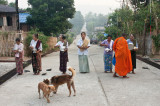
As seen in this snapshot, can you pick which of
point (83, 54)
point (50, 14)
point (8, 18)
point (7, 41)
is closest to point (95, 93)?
point (83, 54)

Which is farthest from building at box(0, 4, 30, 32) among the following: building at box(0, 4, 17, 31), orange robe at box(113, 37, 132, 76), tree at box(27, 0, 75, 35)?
orange robe at box(113, 37, 132, 76)

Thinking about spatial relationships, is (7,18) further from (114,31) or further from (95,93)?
→ (95,93)

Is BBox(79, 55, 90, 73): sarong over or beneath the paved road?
over

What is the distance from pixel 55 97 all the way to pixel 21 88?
1.60m

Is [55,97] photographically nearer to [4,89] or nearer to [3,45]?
[4,89]

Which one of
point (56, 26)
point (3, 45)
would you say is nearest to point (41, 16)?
point (56, 26)

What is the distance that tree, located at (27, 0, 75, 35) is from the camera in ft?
89.4

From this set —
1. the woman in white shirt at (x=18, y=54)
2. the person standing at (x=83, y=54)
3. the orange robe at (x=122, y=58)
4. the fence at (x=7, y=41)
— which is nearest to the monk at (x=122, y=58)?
the orange robe at (x=122, y=58)

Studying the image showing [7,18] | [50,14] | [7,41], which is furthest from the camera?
[7,18]

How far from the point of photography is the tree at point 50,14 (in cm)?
2725

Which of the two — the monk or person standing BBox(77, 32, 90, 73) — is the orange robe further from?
person standing BBox(77, 32, 90, 73)

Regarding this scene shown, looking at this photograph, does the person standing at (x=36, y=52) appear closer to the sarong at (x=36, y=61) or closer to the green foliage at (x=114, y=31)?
the sarong at (x=36, y=61)

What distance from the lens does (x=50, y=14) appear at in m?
28.5

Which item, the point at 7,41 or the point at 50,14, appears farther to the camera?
the point at 50,14
